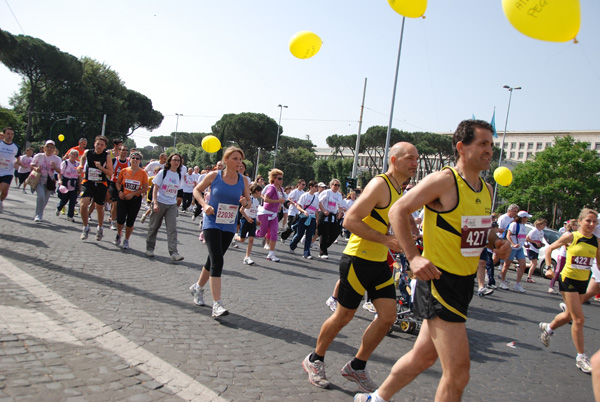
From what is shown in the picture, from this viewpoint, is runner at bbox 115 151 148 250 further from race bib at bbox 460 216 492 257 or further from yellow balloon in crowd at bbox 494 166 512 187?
yellow balloon in crowd at bbox 494 166 512 187

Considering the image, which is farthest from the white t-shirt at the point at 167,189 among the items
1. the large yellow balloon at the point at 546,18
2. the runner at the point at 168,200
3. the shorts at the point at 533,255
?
the shorts at the point at 533,255

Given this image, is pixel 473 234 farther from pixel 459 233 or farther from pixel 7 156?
pixel 7 156

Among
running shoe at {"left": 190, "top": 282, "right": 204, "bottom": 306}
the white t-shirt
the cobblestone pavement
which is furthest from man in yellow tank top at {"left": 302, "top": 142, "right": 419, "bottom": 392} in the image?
the white t-shirt

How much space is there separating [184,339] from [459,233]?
2.60 m

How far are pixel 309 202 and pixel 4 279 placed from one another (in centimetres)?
746

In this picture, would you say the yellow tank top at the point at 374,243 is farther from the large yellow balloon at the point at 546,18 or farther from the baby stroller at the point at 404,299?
the large yellow balloon at the point at 546,18

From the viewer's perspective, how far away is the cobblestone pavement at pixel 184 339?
10.2ft

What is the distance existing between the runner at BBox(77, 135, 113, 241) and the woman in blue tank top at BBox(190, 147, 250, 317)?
4.31 m

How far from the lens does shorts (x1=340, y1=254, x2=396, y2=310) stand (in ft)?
11.3

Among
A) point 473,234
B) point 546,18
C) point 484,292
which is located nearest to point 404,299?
point 473,234

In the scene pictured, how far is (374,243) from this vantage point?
3521 millimetres

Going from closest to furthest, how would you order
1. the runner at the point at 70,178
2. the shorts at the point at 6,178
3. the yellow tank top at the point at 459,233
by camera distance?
the yellow tank top at the point at 459,233 → the shorts at the point at 6,178 → the runner at the point at 70,178

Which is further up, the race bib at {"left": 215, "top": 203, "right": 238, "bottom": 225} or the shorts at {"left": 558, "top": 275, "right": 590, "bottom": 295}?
the race bib at {"left": 215, "top": 203, "right": 238, "bottom": 225}

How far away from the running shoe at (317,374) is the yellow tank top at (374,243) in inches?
34.6
